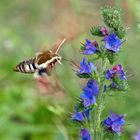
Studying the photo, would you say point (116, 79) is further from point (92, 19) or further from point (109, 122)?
point (92, 19)

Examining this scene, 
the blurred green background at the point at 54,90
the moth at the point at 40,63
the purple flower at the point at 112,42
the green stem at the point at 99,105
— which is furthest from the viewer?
the blurred green background at the point at 54,90

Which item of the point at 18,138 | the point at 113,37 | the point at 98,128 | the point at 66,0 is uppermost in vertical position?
the point at 66,0

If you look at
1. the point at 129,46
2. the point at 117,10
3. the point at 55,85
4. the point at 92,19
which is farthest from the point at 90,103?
the point at 92,19

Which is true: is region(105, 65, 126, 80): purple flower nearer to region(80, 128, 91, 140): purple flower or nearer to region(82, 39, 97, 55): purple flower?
region(82, 39, 97, 55): purple flower

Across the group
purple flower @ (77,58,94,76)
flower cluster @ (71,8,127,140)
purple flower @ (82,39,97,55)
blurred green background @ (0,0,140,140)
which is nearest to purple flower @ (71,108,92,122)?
flower cluster @ (71,8,127,140)

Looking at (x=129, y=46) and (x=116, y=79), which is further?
(x=129, y=46)

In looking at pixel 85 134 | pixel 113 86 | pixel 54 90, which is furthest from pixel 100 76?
pixel 54 90

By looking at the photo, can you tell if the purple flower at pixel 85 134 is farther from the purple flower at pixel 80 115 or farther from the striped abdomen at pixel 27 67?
the striped abdomen at pixel 27 67

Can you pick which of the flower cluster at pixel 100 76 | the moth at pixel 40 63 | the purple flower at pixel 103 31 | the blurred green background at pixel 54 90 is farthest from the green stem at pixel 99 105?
the blurred green background at pixel 54 90

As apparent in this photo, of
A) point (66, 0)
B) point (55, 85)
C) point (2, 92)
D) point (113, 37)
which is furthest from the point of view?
point (66, 0)
